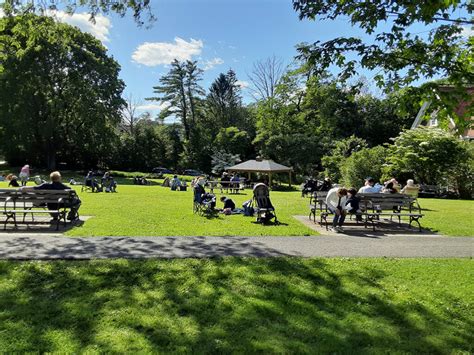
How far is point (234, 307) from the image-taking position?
4.69 m

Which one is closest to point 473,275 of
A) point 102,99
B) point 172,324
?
point 172,324

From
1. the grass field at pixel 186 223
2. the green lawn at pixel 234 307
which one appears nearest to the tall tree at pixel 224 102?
the grass field at pixel 186 223

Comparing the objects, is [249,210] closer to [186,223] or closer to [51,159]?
[186,223]

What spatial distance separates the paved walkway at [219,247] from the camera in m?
6.99

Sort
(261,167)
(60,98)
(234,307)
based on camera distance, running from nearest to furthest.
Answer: (234,307) < (261,167) < (60,98)

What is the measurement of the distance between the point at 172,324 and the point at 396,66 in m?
4.83

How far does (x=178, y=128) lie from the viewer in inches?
2343

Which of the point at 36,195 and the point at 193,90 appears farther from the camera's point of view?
the point at 193,90

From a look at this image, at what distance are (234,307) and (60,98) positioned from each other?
1763 inches

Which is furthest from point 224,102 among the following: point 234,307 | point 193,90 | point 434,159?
point 234,307

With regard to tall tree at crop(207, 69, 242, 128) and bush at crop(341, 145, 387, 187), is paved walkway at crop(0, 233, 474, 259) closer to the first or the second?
bush at crop(341, 145, 387, 187)

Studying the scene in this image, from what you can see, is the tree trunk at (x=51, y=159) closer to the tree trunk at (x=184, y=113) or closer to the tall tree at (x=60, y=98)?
the tall tree at (x=60, y=98)

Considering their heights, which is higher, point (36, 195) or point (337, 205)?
point (36, 195)

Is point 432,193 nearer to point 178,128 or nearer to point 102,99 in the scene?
point 102,99
